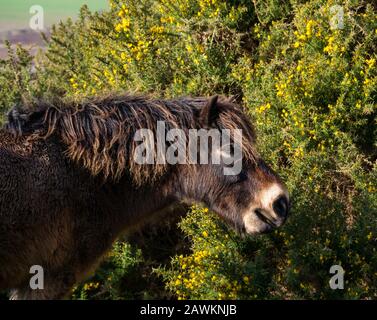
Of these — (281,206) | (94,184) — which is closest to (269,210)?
(281,206)

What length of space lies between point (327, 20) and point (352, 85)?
84cm

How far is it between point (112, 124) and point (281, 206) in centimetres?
127

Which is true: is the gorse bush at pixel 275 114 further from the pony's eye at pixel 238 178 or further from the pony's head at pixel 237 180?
the pony's eye at pixel 238 178

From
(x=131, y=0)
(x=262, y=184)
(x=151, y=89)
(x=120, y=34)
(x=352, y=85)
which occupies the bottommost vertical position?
(x=262, y=184)

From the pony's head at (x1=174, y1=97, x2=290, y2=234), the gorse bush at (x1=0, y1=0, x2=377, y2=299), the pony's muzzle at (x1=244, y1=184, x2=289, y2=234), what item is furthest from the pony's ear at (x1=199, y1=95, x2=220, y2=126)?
the gorse bush at (x1=0, y1=0, x2=377, y2=299)

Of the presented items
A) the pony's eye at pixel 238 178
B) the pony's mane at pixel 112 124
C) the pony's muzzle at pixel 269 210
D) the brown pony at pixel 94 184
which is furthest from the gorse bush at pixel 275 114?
the pony's eye at pixel 238 178

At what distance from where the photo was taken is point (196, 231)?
5.74 metres

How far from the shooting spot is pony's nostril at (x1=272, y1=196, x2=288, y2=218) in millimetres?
4141

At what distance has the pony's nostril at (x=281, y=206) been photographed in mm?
4141

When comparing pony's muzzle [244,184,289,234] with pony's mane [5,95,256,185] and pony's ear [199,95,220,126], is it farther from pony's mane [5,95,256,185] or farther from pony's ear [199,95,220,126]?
pony's ear [199,95,220,126]

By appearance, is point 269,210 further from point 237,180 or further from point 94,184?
point 94,184
